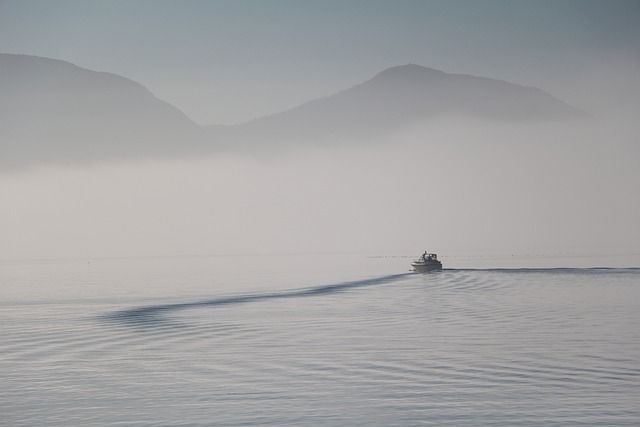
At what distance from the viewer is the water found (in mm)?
23703

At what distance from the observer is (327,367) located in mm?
33188

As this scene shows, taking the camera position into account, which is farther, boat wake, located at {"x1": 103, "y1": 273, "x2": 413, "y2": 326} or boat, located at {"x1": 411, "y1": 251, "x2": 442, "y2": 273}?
boat, located at {"x1": 411, "y1": 251, "x2": 442, "y2": 273}

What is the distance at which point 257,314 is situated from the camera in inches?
2564

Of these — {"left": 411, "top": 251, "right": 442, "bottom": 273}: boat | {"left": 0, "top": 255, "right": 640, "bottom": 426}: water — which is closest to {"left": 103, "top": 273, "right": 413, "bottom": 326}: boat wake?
{"left": 0, "top": 255, "right": 640, "bottom": 426}: water

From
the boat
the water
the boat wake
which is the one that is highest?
the boat

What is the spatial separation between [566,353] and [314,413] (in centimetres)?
1671

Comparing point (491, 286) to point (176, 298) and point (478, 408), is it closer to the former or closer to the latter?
point (176, 298)

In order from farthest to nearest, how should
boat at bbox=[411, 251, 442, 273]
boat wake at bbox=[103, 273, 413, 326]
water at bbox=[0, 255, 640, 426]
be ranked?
boat at bbox=[411, 251, 442, 273] → boat wake at bbox=[103, 273, 413, 326] → water at bbox=[0, 255, 640, 426]

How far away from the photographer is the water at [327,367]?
77.8 ft

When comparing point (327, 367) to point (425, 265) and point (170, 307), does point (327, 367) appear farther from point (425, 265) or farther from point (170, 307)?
point (425, 265)

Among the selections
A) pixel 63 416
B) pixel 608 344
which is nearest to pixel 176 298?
pixel 608 344

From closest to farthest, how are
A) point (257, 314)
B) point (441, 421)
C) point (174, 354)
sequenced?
point (441, 421) → point (174, 354) → point (257, 314)

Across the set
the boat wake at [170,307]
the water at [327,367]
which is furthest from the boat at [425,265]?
the water at [327,367]

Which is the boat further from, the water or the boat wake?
the water
